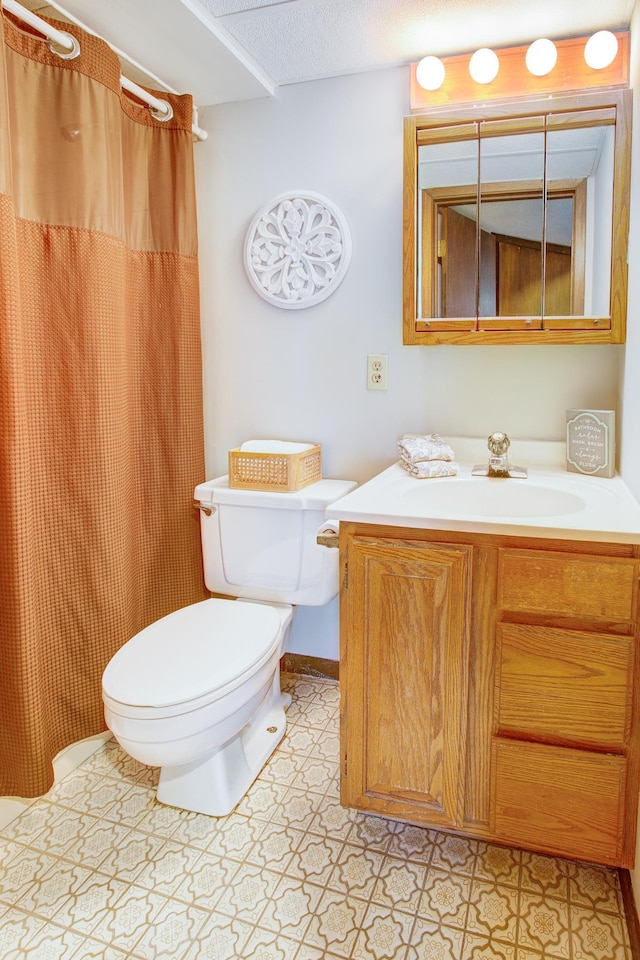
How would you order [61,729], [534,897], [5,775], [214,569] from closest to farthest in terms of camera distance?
[534,897] → [5,775] → [61,729] → [214,569]

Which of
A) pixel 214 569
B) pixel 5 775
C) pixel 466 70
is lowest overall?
pixel 5 775

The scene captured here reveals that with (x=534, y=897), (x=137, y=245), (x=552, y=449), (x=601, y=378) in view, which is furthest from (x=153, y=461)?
(x=534, y=897)

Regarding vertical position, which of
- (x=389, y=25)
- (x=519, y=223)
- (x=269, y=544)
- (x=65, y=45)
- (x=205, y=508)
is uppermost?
(x=389, y=25)

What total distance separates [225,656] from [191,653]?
9 centimetres

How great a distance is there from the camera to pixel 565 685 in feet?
4.09

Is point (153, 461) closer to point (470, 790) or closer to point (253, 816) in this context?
point (253, 816)

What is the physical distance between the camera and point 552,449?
1796 mm

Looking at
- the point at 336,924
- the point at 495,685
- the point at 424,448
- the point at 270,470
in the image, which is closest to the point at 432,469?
the point at 424,448

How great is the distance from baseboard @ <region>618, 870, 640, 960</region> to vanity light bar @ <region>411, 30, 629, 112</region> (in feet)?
6.15

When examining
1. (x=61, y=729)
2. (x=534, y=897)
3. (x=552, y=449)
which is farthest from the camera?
(x=552, y=449)

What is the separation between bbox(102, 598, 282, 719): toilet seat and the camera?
135 centimetres

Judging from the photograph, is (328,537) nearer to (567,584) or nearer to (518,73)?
(567,584)

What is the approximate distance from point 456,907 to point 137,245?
6.26ft

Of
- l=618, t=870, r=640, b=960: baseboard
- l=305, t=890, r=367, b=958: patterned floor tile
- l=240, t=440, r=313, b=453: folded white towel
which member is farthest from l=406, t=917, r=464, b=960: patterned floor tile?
l=240, t=440, r=313, b=453: folded white towel
